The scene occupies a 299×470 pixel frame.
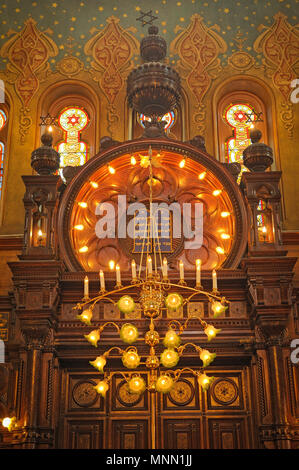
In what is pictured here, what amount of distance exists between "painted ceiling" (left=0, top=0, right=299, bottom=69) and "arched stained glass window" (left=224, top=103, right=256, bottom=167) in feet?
3.62

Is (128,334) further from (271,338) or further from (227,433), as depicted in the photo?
(227,433)

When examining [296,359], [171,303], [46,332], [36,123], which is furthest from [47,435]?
[36,123]

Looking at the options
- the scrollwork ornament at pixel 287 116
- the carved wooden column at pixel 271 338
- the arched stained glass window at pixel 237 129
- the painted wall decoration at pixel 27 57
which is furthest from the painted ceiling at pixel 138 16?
the carved wooden column at pixel 271 338

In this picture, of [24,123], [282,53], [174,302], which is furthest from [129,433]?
[282,53]

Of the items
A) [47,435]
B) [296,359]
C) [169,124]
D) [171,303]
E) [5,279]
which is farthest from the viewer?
[169,124]

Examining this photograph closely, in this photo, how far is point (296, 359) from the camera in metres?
8.31

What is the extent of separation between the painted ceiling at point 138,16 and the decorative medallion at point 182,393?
6305 mm

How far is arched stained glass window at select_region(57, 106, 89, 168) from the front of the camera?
11234mm

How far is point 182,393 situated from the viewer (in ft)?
28.1

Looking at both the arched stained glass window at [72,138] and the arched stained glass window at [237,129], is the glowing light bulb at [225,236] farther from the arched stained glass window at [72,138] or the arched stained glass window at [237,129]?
the arched stained glass window at [72,138]

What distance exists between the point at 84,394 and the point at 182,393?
1296 millimetres

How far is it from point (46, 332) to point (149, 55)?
4957mm
